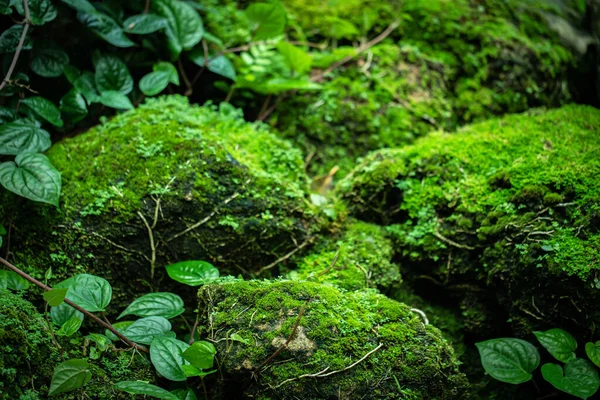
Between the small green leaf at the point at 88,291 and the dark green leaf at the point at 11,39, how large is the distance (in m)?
1.42

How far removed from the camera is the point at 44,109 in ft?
8.79

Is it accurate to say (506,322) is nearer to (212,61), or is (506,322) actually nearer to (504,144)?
(504,144)

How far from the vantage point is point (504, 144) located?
9.58 ft

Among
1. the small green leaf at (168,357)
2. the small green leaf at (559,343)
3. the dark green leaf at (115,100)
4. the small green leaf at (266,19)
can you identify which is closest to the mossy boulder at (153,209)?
the dark green leaf at (115,100)

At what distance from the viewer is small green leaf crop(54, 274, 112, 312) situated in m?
2.05

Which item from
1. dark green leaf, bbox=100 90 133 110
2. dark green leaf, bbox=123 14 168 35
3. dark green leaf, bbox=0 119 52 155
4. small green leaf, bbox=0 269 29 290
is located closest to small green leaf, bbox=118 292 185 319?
small green leaf, bbox=0 269 29 290

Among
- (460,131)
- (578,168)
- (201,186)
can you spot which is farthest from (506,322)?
(201,186)

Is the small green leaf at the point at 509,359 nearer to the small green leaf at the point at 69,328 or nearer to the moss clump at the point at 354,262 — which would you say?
the moss clump at the point at 354,262

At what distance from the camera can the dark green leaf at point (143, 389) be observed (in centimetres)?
177

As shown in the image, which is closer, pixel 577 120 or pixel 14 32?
pixel 14 32

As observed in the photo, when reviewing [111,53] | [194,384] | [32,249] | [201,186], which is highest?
[111,53]

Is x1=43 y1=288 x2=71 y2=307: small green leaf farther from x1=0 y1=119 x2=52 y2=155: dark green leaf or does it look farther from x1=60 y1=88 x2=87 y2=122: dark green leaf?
x1=60 y1=88 x2=87 y2=122: dark green leaf

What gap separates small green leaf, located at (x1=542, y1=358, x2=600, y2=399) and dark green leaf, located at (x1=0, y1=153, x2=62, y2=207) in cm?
256

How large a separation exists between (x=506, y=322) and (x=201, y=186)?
190 cm
